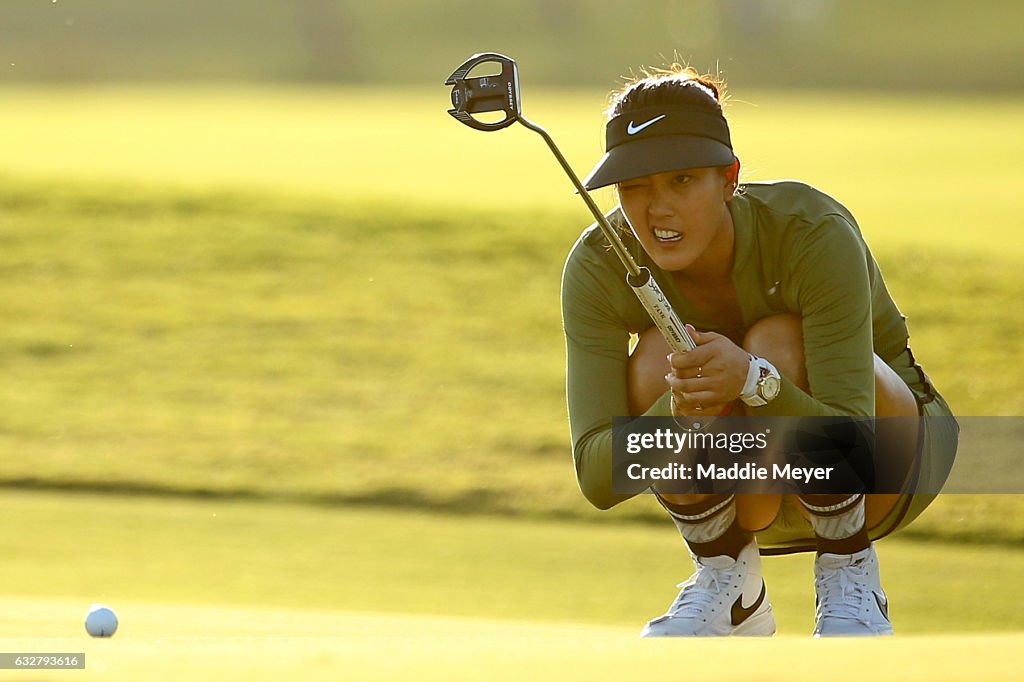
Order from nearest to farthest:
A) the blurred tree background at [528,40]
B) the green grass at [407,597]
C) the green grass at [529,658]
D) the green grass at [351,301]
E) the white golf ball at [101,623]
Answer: the green grass at [529,658], the green grass at [407,597], the white golf ball at [101,623], the green grass at [351,301], the blurred tree background at [528,40]

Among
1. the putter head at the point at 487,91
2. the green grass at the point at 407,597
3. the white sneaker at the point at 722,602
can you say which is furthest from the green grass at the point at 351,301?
the putter head at the point at 487,91

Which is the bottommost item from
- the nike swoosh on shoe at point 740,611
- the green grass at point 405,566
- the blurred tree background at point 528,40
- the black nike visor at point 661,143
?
the green grass at point 405,566

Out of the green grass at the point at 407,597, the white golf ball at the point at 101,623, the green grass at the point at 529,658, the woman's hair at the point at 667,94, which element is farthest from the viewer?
the white golf ball at the point at 101,623

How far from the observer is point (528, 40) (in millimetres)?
38969

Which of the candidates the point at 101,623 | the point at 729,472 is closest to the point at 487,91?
the point at 729,472

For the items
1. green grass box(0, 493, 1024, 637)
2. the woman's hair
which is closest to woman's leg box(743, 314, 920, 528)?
the woman's hair

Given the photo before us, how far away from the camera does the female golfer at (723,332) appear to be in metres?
2.38

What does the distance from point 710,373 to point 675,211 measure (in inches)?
11.1

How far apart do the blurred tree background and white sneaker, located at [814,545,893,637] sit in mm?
25358

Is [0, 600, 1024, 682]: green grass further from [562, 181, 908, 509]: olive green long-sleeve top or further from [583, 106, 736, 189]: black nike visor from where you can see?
[583, 106, 736, 189]: black nike visor

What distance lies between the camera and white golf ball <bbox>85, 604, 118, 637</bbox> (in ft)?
8.41

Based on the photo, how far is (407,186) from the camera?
37.0 ft

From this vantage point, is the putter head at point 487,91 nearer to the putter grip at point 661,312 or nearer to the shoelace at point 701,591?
the putter grip at point 661,312

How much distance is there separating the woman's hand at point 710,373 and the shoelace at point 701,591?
0.40 m
